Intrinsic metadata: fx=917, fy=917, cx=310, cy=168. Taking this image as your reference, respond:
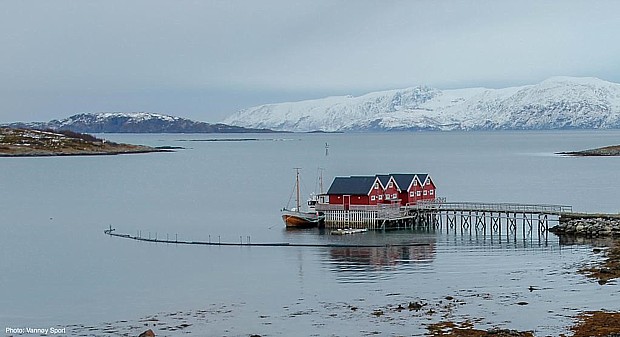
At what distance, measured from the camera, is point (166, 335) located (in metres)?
31.5

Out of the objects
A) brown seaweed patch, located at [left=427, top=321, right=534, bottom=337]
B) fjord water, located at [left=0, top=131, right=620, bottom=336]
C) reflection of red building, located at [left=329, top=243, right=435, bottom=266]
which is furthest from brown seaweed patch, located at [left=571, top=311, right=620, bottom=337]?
reflection of red building, located at [left=329, top=243, right=435, bottom=266]

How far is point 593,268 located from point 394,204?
21668 mm

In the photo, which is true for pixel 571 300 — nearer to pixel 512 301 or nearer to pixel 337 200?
pixel 512 301

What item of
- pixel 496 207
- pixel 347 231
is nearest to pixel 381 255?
pixel 347 231

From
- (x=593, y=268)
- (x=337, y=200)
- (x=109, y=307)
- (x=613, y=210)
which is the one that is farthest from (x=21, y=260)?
(x=613, y=210)

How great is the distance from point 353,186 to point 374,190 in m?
1.50

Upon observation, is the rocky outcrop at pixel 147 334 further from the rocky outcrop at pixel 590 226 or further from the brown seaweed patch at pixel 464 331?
the rocky outcrop at pixel 590 226

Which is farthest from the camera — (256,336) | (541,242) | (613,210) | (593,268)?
(613,210)

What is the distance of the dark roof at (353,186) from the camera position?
201 feet

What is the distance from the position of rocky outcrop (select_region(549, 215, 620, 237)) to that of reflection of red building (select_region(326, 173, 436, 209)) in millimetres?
11050

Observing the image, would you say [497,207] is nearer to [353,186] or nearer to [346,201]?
[353,186]

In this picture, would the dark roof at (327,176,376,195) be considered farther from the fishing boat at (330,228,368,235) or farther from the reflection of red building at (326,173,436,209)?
the fishing boat at (330,228,368,235)

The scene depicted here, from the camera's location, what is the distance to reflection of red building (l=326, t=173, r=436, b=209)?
6153cm

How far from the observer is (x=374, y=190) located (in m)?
61.6
